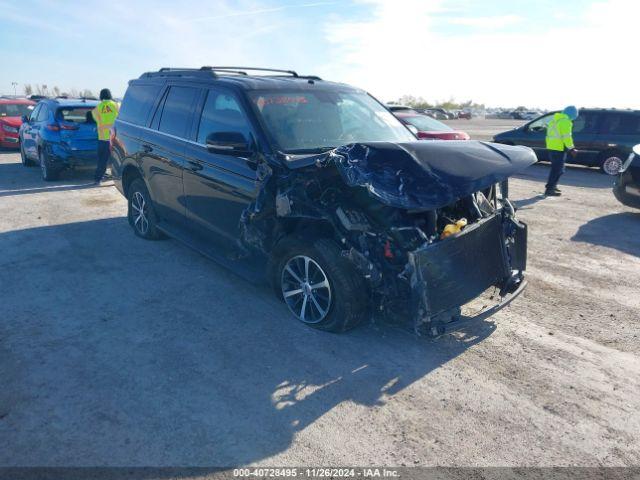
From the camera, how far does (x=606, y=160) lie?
43.9 ft

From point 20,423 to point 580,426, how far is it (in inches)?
140

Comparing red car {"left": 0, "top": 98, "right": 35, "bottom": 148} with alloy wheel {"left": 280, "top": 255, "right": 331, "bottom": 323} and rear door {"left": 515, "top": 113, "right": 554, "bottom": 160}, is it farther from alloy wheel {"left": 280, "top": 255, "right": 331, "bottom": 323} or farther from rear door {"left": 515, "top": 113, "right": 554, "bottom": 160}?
rear door {"left": 515, "top": 113, "right": 554, "bottom": 160}

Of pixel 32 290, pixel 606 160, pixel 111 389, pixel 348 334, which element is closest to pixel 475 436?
pixel 348 334

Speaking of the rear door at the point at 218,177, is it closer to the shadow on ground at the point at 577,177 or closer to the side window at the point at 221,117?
the side window at the point at 221,117

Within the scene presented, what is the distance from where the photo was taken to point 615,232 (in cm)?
760

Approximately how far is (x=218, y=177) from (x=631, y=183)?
7151 mm

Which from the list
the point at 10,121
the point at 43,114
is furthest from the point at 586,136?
the point at 10,121

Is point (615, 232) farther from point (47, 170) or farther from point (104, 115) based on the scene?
point (47, 170)

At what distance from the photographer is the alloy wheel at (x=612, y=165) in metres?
13.3

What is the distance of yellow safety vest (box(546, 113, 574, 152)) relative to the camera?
33.6 feet

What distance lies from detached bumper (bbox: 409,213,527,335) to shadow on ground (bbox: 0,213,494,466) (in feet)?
1.39

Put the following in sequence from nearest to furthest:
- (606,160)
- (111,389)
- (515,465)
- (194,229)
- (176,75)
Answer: (515,465), (111,389), (194,229), (176,75), (606,160)

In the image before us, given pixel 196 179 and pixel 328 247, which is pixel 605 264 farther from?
pixel 196 179

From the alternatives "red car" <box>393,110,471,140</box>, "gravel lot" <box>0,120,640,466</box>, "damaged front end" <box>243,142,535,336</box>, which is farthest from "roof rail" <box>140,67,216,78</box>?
"red car" <box>393,110,471,140</box>
